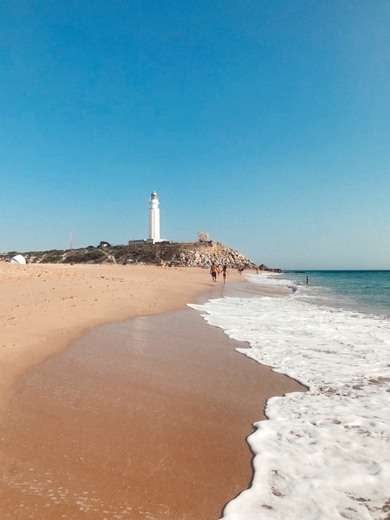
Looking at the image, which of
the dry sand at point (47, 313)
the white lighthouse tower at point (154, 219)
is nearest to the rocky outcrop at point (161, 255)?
the white lighthouse tower at point (154, 219)

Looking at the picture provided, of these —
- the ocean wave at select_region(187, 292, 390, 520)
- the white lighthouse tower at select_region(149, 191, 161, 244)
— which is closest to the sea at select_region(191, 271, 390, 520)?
the ocean wave at select_region(187, 292, 390, 520)

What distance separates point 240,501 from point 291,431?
5.03ft

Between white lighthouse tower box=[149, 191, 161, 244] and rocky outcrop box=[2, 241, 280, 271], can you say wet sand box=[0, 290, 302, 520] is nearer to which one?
rocky outcrop box=[2, 241, 280, 271]

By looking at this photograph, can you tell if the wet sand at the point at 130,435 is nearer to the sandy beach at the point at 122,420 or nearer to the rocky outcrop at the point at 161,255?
the sandy beach at the point at 122,420

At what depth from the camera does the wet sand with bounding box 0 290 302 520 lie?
9.23 ft

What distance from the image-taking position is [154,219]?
10506cm

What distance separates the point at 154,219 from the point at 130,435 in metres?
103

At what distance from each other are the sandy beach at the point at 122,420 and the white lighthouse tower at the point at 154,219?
3752 inches

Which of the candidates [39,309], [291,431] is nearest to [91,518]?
[291,431]

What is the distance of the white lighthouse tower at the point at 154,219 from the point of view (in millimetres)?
102900

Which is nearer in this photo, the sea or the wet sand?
the wet sand

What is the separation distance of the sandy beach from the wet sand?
12 millimetres

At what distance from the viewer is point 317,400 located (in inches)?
209

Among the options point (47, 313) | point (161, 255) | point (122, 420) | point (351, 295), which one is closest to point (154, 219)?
point (161, 255)
